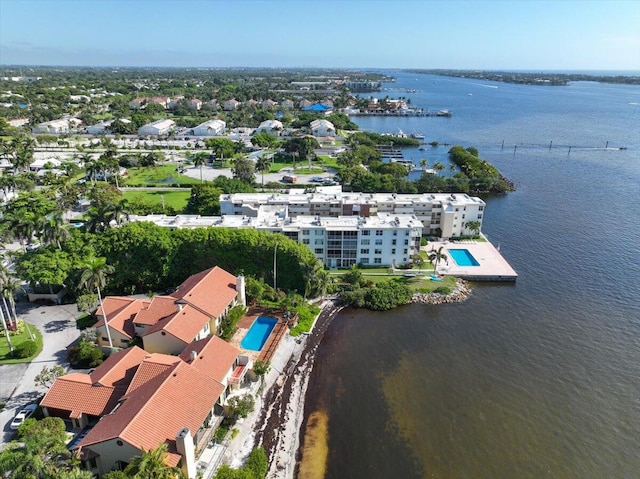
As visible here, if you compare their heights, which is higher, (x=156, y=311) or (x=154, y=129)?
(x=156, y=311)

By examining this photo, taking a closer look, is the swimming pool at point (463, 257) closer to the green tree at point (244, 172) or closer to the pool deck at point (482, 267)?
the pool deck at point (482, 267)

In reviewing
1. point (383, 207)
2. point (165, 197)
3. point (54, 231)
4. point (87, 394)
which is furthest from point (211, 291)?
point (165, 197)

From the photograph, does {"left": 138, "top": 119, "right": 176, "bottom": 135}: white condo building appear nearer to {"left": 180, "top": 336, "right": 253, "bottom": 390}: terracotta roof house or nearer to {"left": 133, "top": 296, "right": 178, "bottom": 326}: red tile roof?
{"left": 133, "top": 296, "right": 178, "bottom": 326}: red tile roof

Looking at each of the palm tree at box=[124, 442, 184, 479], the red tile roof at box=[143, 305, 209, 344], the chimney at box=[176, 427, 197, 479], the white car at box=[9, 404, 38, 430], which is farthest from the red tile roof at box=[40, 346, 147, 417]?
the palm tree at box=[124, 442, 184, 479]

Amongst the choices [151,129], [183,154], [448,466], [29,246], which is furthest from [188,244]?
[151,129]

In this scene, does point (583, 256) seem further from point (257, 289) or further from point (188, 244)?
point (188, 244)

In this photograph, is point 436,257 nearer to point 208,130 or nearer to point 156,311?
point 156,311

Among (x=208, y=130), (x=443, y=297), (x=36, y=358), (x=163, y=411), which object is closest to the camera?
(x=163, y=411)
